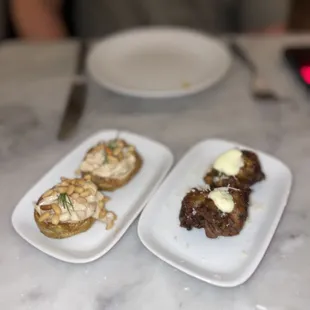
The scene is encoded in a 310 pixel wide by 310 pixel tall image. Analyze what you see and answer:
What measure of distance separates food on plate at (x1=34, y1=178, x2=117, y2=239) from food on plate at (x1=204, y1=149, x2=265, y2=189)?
0.18 m

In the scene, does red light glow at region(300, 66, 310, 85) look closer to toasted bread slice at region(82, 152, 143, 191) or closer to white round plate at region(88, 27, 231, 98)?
white round plate at region(88, 27, 231, 98)

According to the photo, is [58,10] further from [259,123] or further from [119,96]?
[259,123]

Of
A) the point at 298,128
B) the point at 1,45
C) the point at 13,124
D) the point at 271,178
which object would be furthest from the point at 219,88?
the point at 1,45

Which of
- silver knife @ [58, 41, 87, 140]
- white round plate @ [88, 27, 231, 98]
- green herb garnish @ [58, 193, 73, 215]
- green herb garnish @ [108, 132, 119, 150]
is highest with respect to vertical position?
green herb garnish @ [58, 193, 73, 215]

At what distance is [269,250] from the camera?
801 millimetres

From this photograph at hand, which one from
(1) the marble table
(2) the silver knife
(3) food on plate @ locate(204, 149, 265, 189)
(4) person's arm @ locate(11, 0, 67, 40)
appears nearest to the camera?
(1) the marble table

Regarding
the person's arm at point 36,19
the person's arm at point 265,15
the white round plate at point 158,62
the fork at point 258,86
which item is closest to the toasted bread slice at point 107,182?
the white round plate at point 158,62

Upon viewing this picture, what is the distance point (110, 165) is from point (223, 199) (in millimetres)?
208

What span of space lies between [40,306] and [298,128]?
0.61m

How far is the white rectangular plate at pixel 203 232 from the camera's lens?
2.45 ft

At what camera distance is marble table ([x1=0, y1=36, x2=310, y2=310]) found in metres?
0.74

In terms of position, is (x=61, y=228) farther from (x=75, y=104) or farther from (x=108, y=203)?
(x=75, y=104)

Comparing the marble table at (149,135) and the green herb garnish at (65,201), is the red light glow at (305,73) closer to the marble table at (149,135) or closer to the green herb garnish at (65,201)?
the marble table at (149,135)

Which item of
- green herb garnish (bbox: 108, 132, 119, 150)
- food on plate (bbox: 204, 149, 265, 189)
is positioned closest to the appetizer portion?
green herb garnish (bbox: 108, 132, 119, 150)
